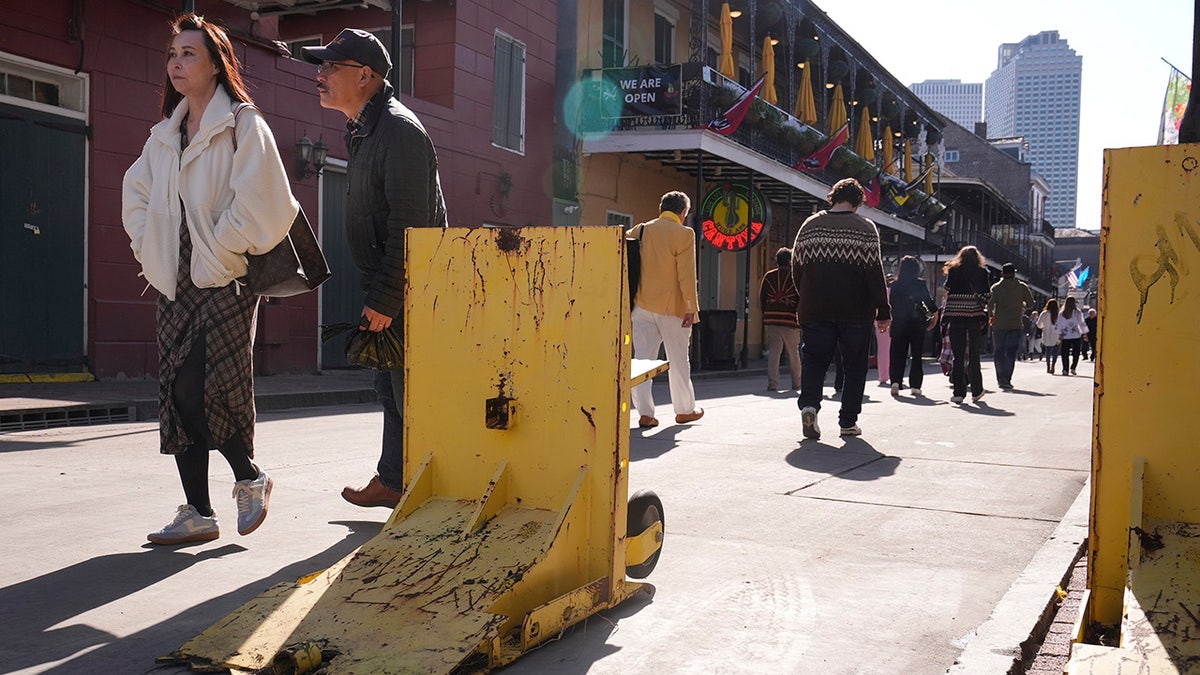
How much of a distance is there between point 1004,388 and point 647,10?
36.2ft

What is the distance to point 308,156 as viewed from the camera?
1352cm

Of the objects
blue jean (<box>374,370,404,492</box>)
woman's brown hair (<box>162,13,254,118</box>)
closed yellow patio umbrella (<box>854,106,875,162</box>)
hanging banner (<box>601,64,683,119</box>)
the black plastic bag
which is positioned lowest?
blue jean (<box>374,370,404,492</box>)

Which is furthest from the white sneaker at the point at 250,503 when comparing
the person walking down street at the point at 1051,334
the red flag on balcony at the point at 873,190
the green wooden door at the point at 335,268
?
the red flag on balcony at the point at 873,190

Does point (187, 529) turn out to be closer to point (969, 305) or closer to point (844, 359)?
point (844, 359)

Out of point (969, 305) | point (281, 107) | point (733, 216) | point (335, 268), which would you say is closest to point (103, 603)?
point (969, 305)

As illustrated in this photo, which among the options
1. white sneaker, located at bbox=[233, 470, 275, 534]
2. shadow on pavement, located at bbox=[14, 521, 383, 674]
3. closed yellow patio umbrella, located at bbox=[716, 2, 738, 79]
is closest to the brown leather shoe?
shadow on pavement, located at bbox=[14, 521, 383, 674]

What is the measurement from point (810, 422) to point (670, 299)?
1429 mm

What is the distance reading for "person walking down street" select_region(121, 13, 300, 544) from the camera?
12.3 ft

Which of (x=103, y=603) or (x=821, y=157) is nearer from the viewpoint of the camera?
(x=103, y=603)

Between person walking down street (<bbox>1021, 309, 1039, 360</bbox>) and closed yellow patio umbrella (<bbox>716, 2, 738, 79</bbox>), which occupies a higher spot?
closed yellow patio umbrella (<bbox>716, 2, 738, 79</bbox>)

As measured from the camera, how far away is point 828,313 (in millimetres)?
7504

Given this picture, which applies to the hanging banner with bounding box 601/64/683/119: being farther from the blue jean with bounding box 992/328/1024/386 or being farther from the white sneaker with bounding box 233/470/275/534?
the white sneaker with bounding box 233/470/275/534

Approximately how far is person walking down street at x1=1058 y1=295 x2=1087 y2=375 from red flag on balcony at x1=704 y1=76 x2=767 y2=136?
7.96 m

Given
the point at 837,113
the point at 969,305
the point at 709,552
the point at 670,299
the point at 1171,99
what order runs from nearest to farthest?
the point at 709,552 < the point at 670,299 < the point at 969,305 < the point at 1171,99 < the point at 837,113
